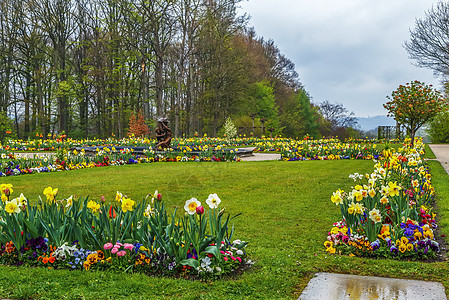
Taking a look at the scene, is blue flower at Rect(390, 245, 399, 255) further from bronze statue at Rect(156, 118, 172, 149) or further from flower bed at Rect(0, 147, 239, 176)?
bronze statue at Rect(156, 118, 172, 149)

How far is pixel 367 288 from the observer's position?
2562mm

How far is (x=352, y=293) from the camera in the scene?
2465 mm

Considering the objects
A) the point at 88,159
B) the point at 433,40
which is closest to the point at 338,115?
the point at 433,40

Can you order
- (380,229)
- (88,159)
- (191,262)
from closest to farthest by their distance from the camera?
1. (191,262)
2. (380,229)
3. (88,159)

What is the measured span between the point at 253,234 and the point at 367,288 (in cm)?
173

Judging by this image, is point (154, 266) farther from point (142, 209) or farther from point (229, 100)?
point (229, 100)

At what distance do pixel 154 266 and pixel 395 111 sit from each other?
14828 millimetres

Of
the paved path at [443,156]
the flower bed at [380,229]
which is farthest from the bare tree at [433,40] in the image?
the flower bed at [380,229]

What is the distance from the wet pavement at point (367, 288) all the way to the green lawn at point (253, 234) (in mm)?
Answer: 126

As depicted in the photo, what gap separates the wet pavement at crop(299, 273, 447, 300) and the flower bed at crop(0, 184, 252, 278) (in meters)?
0.71

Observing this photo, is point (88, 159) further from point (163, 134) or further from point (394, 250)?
point (394, 250)

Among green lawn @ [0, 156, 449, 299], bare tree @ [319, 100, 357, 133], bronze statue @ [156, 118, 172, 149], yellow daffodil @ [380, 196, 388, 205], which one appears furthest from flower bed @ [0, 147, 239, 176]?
bare tree @ [319, 100, 357, 133]

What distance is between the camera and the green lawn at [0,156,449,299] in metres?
2.64

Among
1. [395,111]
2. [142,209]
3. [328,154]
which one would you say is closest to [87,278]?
[142,209]
